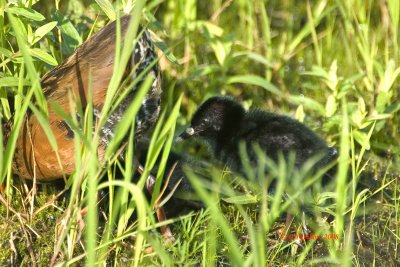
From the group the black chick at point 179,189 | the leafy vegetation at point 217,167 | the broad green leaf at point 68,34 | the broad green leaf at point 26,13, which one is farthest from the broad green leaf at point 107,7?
the black chick at point 179,189

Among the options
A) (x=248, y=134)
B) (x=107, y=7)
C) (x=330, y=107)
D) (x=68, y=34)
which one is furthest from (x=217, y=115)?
(x=107, y=7)

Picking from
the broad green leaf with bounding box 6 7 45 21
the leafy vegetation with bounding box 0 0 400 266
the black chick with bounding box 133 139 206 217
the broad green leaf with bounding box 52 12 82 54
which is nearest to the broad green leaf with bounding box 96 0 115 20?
the leafy vegetation with bounding box 0 0 400 266

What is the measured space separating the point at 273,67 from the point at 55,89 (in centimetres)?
210

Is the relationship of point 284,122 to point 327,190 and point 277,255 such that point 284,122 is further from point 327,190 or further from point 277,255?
point 277,255

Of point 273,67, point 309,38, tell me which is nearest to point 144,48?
point 273,67

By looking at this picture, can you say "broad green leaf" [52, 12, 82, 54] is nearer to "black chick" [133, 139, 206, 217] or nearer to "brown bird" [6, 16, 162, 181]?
"brown bird" [6, 16, 162, 181]

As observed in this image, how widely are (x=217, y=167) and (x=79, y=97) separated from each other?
1.26m

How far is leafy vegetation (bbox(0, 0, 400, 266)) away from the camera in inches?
130

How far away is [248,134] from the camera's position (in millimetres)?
4836

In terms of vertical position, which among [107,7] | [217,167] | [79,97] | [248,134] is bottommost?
[217,167]

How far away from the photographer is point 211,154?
5.13m

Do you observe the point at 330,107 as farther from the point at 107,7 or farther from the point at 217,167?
the point at 107,7

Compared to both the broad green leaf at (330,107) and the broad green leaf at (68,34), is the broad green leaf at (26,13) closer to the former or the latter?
the broad green leaf at (68,34)

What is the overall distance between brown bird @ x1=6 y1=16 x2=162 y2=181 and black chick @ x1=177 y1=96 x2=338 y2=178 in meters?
0.75
